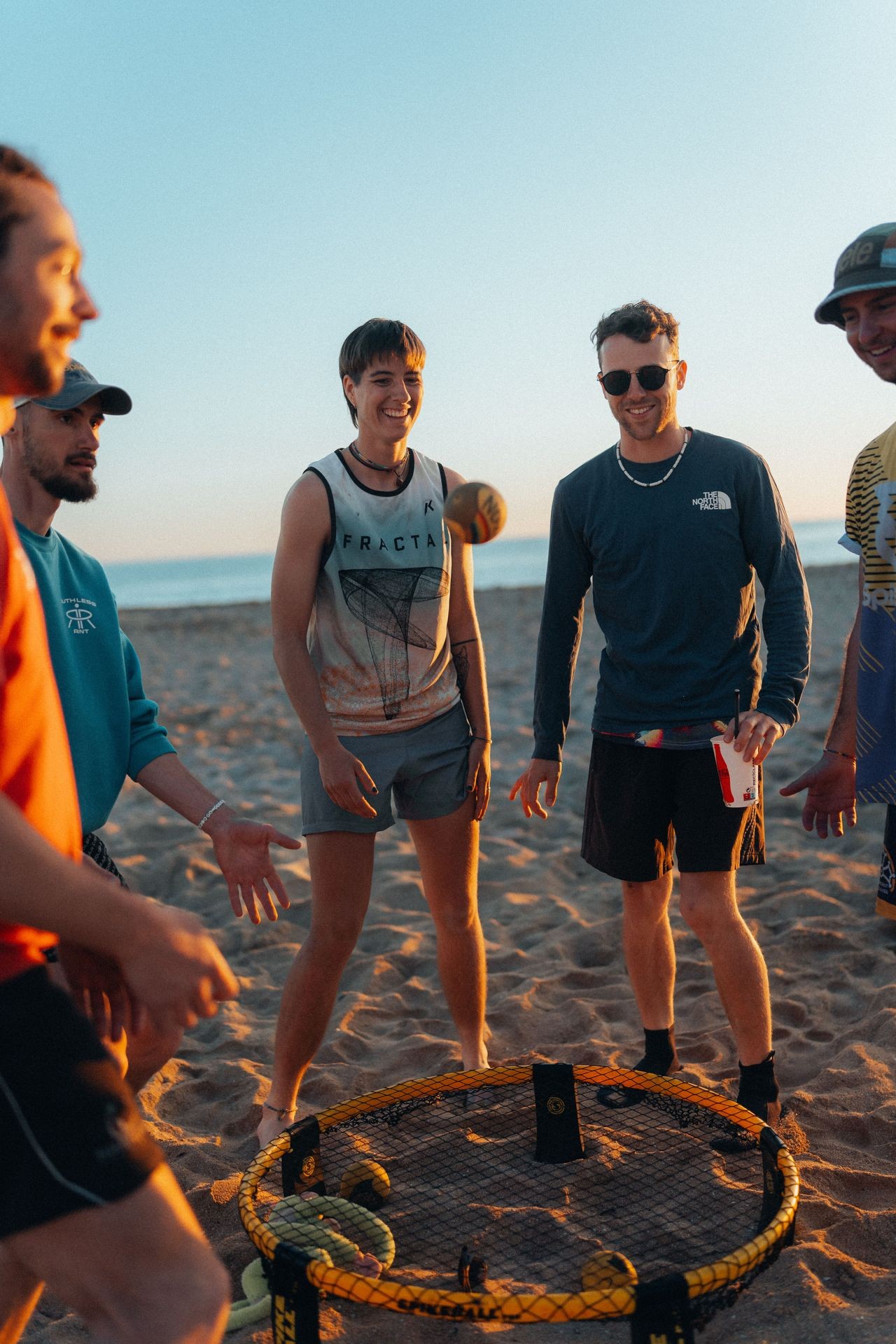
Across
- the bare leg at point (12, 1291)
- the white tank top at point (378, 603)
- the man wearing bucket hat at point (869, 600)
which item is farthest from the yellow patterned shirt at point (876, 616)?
the bare leg at point (12, 1291)

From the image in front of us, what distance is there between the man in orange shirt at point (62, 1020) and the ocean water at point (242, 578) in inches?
827

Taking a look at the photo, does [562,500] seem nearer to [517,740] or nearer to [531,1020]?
[531,1020]

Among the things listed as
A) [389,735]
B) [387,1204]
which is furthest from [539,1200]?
[389,735]

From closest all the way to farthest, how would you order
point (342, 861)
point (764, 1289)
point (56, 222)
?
1. point (56, 222)
2. point (764, 1289)
3. point (342, 861)

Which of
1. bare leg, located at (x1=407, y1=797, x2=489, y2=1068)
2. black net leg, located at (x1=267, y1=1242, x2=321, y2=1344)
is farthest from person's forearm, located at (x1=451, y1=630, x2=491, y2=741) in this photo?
black net leg, located at (x1=267, y1=1242, x2=321, y2=1344)

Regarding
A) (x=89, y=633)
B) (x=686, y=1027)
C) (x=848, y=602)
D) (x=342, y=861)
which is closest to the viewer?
(x=89, y=633)

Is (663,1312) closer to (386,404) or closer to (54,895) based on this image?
(54,895)

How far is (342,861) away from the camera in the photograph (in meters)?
3.46

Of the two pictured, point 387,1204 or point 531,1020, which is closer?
point 387,1204

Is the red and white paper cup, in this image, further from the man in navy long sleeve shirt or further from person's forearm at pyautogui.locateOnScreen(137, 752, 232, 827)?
person's forearm at pyautogui.locateOnScreen(137, 752, 232, 827)

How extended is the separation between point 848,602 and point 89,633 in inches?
700

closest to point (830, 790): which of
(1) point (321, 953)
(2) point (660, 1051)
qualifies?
(2) point (660, 1051)

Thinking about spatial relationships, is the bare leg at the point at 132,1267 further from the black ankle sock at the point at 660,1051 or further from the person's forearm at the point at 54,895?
the black ankle sock at the point at 660,1051

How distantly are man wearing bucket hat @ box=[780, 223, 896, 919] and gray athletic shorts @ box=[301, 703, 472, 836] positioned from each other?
1097 millimetres
